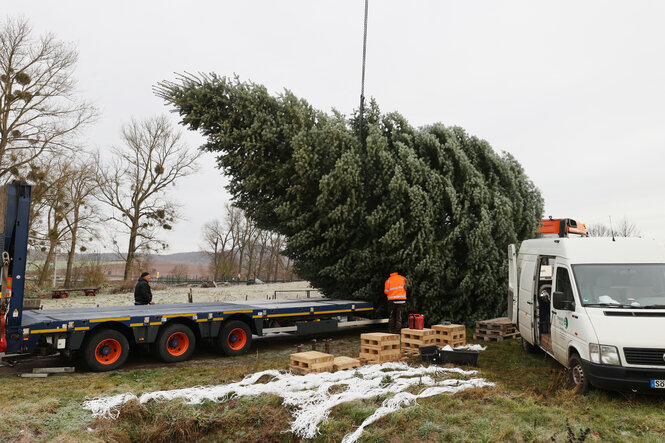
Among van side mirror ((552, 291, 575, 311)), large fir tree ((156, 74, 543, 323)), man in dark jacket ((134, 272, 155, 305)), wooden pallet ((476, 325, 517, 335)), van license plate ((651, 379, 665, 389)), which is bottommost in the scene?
wooden pallet ((476, 325, 517, 335))

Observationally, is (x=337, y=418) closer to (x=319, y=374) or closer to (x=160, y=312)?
(x=319, y=374)

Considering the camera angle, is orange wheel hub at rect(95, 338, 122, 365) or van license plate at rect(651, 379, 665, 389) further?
orange wheel hub at rect(95, 338, 122, 365)

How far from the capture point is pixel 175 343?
10422 millimetres

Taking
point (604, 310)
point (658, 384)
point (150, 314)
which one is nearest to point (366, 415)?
point (604, 310)

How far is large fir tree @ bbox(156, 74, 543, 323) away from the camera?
14.5 metres

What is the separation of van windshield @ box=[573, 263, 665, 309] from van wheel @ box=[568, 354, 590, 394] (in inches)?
36.4

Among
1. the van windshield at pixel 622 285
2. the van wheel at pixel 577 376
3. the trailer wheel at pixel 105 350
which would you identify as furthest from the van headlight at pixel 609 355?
the trailer wheel at pixel 105 350

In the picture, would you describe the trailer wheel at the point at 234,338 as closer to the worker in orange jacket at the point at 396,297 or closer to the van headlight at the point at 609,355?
the worker in orange jacket at the point at 396,297

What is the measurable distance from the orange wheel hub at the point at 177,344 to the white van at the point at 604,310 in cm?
755

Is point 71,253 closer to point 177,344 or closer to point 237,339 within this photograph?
point 237,339

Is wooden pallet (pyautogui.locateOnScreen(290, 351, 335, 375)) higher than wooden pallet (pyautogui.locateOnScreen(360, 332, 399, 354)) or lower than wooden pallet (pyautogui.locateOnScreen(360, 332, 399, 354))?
lower

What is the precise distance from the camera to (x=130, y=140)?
39.6 m

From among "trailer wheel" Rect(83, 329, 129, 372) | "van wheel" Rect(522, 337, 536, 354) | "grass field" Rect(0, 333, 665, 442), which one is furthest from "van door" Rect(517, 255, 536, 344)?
"trailer wheel" Rect(83, 329, 129, 372)

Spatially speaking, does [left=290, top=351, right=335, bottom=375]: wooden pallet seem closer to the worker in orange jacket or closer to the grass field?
the grass field
